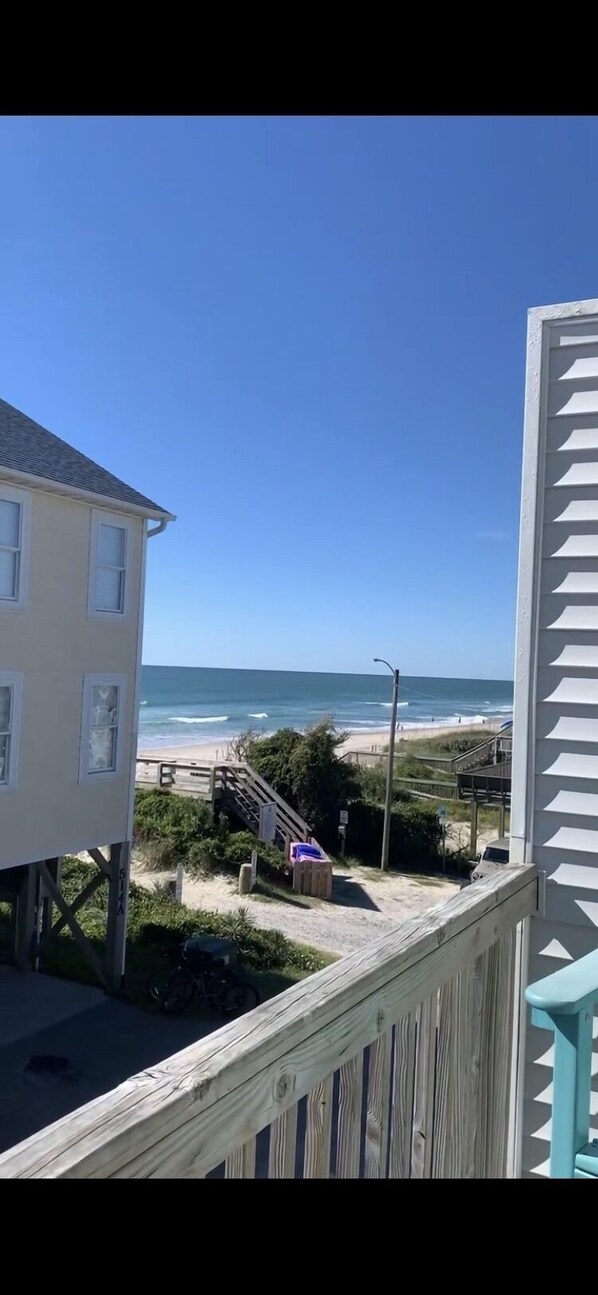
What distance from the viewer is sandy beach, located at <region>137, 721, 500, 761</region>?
40.9 m

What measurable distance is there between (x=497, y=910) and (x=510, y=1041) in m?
0.32

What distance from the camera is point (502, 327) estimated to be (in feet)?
42.1

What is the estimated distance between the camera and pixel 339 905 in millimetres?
14438

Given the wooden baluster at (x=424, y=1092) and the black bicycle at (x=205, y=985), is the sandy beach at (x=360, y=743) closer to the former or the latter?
the black bicycle at (x=205, y=985)

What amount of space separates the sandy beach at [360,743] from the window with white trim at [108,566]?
93.5 feet

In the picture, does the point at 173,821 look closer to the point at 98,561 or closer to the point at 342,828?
the point at 342,828

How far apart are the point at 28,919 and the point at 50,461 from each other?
5451mm

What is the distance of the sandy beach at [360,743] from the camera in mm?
40931

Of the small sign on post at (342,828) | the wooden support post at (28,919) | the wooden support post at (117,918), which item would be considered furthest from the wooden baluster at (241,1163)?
the small sign on post at (342,828)

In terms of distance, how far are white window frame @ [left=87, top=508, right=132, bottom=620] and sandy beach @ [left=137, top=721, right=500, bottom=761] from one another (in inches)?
1120

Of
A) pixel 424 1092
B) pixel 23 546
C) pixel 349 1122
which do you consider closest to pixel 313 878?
pixel 23 546

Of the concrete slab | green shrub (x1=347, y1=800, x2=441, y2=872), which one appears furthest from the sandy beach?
the concrete slab
